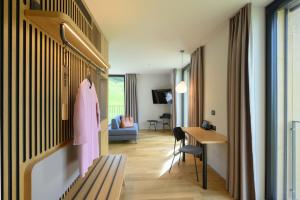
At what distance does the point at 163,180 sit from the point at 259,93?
2035mm

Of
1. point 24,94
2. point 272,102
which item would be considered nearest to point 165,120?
point 272,102

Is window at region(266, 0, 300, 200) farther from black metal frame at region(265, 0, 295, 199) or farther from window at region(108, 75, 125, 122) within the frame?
window at region(108, 75, 125, 122)

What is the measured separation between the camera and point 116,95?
820cm

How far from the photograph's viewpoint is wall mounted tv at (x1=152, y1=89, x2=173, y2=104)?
7875 mm

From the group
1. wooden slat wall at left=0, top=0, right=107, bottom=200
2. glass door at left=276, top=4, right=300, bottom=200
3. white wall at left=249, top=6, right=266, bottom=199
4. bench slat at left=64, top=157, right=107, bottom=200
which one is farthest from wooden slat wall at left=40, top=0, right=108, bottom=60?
glass door at left=276, top=4, right=300, bottom=200

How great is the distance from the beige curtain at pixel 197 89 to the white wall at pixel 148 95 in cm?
369

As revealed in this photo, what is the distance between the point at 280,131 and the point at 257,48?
1.12 meters

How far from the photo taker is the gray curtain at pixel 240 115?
2283 millimetres

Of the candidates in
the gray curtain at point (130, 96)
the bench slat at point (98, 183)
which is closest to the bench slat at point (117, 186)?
the bench slat at point (98, 183)

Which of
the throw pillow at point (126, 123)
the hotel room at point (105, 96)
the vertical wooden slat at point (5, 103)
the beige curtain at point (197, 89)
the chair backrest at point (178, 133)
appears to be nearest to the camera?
the vertical wooden slat at point (5, 103)

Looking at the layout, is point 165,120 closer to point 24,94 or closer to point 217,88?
point 217,88

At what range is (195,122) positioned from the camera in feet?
14.2

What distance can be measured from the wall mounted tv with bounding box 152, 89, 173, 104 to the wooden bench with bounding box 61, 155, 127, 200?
5.63 m

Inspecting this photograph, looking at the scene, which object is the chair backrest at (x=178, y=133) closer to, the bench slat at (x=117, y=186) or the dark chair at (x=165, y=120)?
the bench slat at (x=117, y=186)
